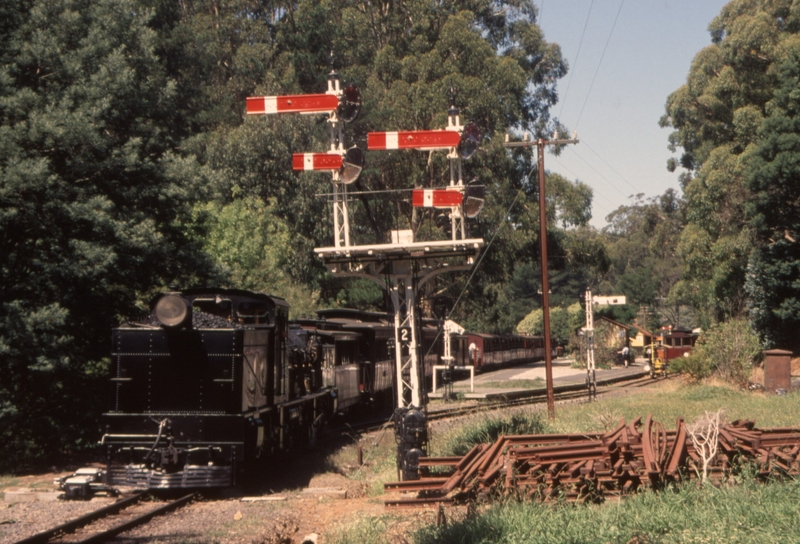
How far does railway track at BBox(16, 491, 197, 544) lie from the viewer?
941cm

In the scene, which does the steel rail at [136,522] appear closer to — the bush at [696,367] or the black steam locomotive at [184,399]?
the black steam locomotive at [184,399]

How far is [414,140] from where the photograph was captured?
14312 mm

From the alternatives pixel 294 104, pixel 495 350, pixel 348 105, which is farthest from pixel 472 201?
pixel 495 350

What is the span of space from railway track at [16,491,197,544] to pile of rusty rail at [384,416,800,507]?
3058mm

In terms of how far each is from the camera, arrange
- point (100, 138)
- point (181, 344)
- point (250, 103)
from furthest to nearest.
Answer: point (100, 138) < point (250, 103) < point (181, 344)

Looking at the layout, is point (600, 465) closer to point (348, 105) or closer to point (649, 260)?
point (348, 105)

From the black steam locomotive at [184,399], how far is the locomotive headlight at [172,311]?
0.05 ft

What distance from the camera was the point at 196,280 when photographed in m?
18.3

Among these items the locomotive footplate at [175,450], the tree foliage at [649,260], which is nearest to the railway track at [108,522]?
the locomotive footplate at [175,450]

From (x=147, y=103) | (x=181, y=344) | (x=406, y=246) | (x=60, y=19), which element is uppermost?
(x=60, y=19)

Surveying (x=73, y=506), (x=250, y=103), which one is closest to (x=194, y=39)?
(x=250, y=103)

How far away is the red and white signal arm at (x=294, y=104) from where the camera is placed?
1356 cm

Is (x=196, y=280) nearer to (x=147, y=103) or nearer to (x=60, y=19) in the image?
(x=147, y=103)

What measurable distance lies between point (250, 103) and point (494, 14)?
36958 millimetres
